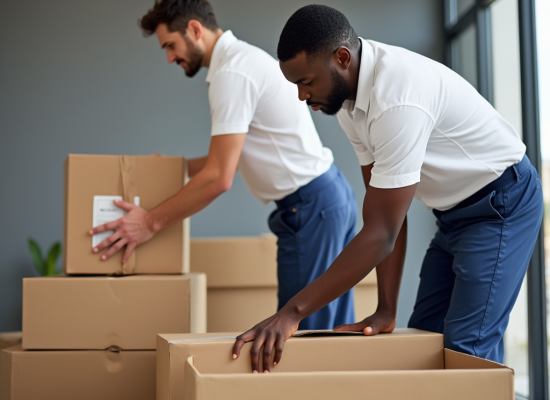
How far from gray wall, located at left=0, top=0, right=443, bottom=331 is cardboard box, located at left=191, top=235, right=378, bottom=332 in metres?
0.74

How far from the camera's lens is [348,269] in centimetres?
112

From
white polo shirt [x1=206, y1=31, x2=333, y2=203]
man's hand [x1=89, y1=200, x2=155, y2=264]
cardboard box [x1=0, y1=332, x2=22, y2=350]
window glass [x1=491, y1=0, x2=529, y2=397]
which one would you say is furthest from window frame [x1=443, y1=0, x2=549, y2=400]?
cardboard box [x1=0, y1=332, x2=22, y2=350]

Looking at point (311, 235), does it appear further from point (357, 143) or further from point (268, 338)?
point (268, 338)

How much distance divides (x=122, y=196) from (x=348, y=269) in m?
0.76

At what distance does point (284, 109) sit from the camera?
1.79 meters

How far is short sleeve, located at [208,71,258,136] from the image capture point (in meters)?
1.68

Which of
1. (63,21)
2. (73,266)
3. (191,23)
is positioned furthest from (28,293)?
(63,21)

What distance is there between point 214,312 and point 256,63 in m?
1.15

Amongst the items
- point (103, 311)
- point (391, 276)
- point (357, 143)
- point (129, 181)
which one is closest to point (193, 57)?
point (129, 181)

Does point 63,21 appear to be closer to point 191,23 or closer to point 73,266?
point 191,23

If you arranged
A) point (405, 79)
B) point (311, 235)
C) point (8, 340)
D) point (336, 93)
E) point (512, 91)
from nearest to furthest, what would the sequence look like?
point (405, 79), point (336, 93), point (311, 235), point (8, 340), point (512, 91)

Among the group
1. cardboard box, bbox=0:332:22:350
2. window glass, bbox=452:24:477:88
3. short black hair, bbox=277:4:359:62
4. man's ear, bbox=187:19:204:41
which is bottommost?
cardboard box, bbox=0:332:22:350

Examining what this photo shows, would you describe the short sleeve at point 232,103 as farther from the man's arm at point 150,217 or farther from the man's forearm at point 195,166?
the man's forearm at point 195,166

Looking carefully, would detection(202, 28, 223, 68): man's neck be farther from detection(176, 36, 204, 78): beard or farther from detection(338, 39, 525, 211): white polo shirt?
detection(338, 39, 525, 211): white polo shirt
